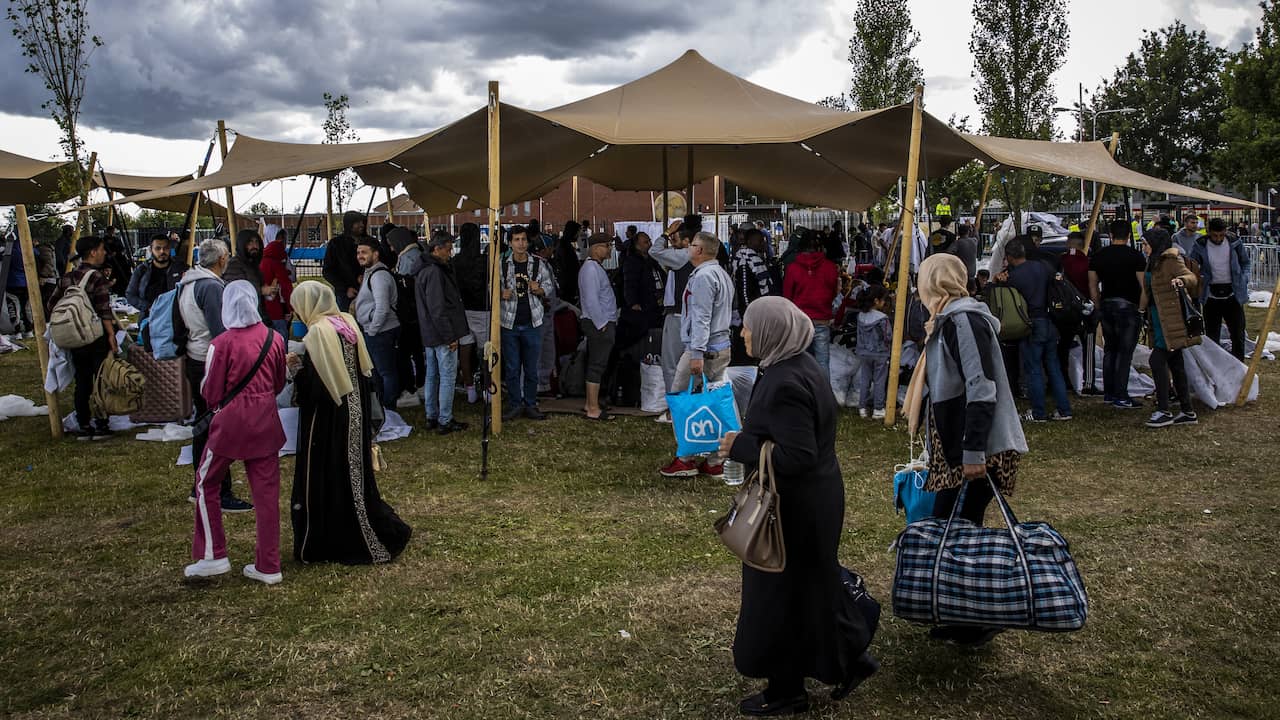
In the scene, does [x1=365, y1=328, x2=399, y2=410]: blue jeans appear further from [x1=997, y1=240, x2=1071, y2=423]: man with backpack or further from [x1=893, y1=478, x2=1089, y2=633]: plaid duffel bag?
[x1=893, y1=478, x2=1089, y2=633]: plaid duffel bag

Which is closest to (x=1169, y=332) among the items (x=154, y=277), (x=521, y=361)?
(x=521, y=361)

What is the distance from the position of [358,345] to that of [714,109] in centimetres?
604

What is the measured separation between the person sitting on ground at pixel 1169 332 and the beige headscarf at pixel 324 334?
7480 millimetres

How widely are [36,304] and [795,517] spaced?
343 inches

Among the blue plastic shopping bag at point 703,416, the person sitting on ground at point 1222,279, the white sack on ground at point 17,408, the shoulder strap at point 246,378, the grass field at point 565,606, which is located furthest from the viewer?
the person sitting on ground at point 1222,279

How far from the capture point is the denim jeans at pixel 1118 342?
1019 cm

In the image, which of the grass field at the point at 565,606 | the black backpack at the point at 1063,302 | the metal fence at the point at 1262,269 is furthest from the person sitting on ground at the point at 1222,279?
the metal fence at the point at 1262,269

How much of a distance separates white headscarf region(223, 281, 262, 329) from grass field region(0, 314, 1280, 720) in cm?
146

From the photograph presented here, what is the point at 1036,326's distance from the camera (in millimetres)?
9773

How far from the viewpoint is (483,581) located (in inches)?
220

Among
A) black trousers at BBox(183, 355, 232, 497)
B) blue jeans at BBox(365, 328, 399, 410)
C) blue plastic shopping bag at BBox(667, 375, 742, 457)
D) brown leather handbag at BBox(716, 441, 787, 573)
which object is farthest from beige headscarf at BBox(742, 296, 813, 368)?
blue jeans at BBox(365, 328, 399, 410)

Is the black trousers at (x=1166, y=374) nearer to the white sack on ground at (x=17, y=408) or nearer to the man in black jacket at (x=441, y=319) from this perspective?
the man in black jacket at (x=441, y=319)

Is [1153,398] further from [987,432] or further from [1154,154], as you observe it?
[1154,154]

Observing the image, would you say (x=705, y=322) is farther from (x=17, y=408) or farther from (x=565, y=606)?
(x=17, y=408)
